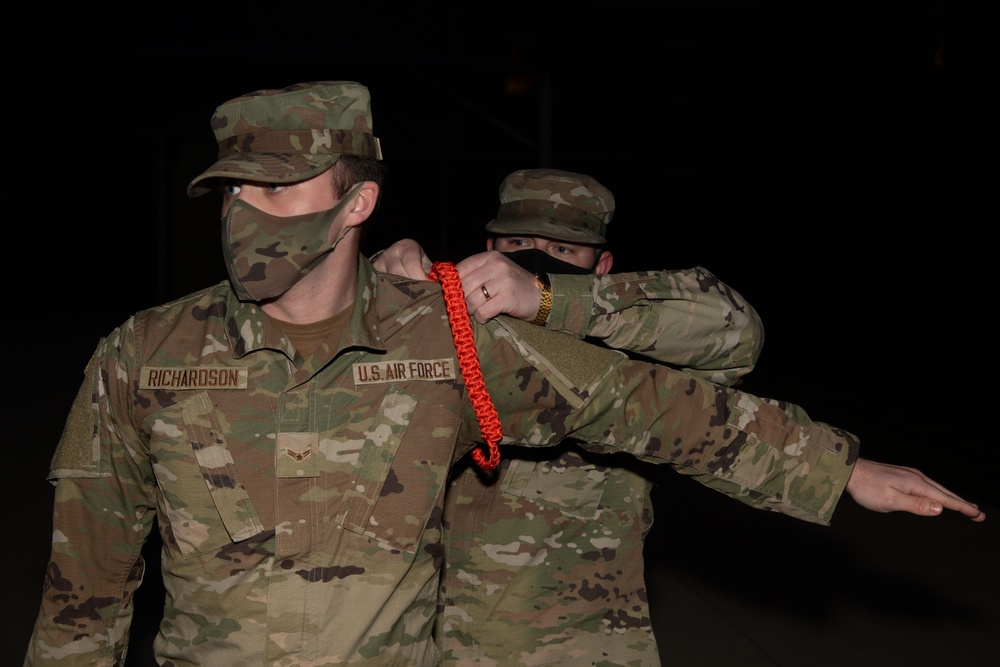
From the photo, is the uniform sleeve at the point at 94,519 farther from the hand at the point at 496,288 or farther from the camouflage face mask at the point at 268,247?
the hand at the point at 496,288

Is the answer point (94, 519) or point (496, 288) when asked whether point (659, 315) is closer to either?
point (496, 288)

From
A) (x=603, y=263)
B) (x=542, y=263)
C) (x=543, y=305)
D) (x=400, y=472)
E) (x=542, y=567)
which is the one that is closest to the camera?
(x=400, y=472)

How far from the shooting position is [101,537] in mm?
2057

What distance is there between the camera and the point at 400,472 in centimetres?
211

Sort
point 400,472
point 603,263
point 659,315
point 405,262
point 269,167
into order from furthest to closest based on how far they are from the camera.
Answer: point 603,263 < point 405,262 < point 659,315 < point 400,472 < point 269,167

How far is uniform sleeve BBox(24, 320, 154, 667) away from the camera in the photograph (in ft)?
6.63

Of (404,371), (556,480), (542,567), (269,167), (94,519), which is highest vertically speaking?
(269,167)

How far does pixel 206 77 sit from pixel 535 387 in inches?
397

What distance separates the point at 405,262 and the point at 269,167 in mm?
733

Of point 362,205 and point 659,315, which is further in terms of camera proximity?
point 659,315

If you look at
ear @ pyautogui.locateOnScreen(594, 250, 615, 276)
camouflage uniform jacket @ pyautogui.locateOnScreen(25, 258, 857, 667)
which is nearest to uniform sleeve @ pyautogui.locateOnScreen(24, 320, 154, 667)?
camouflage uniform jacket @ pyautogui.locateOnScreen(25, 258, 857, 667)

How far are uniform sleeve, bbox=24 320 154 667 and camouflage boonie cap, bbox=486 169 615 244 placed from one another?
1438 millimetres

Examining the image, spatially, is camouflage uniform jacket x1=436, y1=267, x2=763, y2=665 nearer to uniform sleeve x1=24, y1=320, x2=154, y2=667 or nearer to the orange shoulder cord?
the orange shoulder cord

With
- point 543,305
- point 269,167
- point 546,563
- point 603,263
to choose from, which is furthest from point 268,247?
point 603,263
